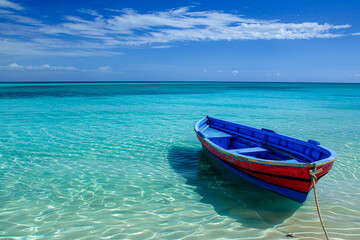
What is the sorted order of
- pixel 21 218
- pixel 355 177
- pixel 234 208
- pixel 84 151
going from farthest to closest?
pixel 84 151 → pixel 355 177 → pixel 234 208 → pixel 21 218

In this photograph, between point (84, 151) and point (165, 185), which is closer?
point (165, 185)

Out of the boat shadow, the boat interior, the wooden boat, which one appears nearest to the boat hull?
the wooden boat

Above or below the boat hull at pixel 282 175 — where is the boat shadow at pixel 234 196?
below

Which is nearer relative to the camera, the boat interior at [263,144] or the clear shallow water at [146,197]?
the clear shallow water at [146,197]

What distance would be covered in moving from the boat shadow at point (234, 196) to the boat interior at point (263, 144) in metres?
0.91

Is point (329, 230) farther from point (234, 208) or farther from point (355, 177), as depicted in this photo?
point (355, 177)

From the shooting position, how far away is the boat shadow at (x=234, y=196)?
5.05m

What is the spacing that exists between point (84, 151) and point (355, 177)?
29.2ft

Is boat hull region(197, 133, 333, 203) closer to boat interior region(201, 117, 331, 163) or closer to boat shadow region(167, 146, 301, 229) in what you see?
boat shadow region(167, 146, 301, 229)

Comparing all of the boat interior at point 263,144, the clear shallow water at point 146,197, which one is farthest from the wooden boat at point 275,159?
the clear shallow water at point 146,197

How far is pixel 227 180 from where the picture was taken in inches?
269

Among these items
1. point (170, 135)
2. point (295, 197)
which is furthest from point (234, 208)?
point (170, 135)

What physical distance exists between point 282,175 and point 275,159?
210 centimetres

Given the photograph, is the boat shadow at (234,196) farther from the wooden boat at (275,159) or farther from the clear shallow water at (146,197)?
the wooden boat at (275,159)
